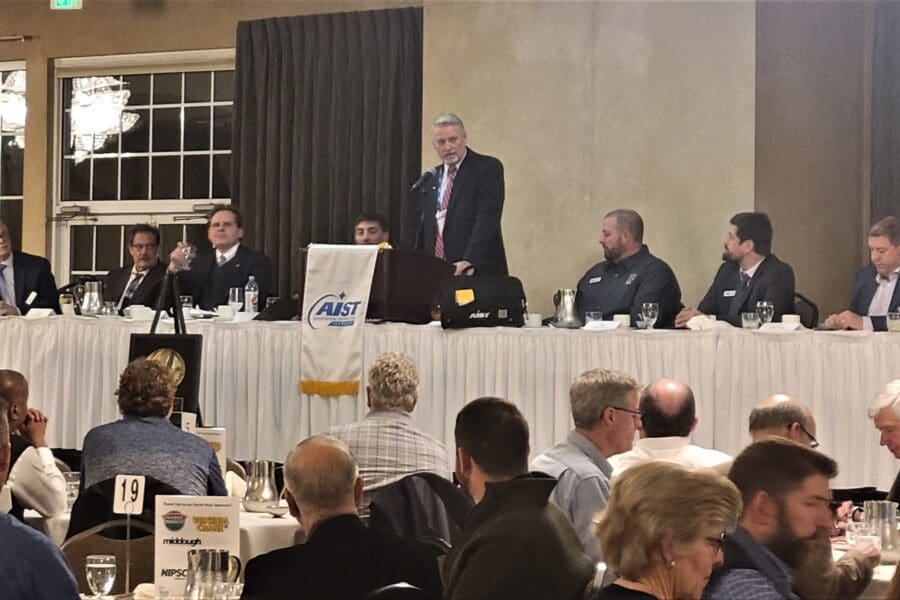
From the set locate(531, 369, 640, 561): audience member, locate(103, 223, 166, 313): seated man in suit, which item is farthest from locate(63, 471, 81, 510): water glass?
locate(103, 223, 166, 313): seated man in suit

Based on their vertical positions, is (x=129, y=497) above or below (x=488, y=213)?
below

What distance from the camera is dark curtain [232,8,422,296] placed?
9.37 m

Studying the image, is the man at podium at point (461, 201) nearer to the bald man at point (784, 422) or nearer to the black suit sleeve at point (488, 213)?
the black suit sleeve at point (488, 213)

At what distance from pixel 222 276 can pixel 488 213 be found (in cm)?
158

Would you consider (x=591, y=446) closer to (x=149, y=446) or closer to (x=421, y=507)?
(x=421, y=507)

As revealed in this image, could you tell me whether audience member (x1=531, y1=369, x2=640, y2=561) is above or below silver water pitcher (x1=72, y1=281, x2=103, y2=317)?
below

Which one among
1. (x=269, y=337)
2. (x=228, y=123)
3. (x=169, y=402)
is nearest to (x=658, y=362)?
(x=269, y=337)

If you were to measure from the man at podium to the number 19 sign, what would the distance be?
14.4 ft

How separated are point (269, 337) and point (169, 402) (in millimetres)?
2286

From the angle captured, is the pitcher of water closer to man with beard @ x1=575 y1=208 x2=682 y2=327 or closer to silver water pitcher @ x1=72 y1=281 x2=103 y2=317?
man with beard @ x1=575 y1=208 x2=682 y2=327

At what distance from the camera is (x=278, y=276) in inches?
380

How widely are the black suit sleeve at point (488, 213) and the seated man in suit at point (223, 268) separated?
3.91ft

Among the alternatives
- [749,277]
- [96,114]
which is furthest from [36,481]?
[96,114]

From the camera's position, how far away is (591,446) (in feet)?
12.6
